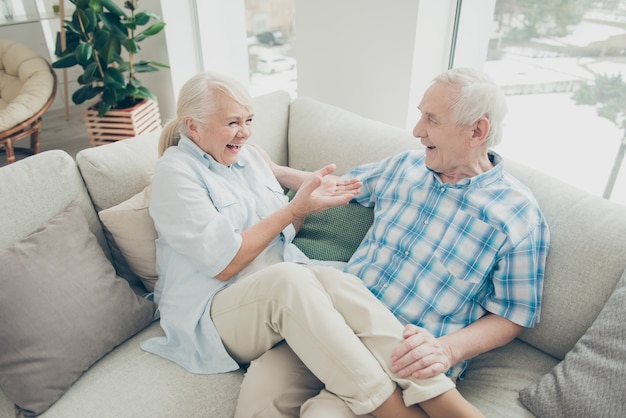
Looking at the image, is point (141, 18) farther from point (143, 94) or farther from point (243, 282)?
point (243, 282)

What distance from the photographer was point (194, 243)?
134 cm

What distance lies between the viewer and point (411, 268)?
1.40 metres

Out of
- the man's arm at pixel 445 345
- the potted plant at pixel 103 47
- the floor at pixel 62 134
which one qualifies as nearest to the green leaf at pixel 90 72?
the potted plant at pixel 103 47

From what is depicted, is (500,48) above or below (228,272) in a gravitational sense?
above

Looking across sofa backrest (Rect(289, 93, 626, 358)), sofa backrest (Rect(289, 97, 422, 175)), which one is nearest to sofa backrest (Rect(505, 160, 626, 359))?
sofa backrest (Rect(289, 93, 626, 358))

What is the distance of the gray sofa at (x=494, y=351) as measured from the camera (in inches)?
45.4

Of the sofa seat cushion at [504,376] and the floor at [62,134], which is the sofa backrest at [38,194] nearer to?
the sofa seat cushion at [504,376]

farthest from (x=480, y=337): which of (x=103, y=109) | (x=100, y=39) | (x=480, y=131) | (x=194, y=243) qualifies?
(x=100, y=39)

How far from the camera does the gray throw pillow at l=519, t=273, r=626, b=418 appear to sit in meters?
1.07

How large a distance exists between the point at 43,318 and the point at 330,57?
1832mm

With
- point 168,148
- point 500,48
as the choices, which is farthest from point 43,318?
point 500,48

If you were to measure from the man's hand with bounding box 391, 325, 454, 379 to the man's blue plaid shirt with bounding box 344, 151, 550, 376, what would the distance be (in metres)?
0.14

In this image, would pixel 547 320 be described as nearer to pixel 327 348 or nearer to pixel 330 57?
pixel 327 348

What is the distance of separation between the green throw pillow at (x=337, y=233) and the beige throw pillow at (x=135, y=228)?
19.3 inches
